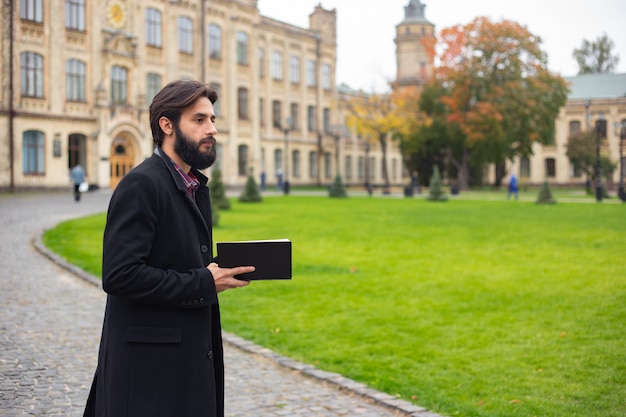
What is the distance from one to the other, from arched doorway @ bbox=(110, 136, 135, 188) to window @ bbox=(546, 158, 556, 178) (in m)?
49.4

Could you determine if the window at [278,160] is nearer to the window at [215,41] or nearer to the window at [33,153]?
the window at [215,41]

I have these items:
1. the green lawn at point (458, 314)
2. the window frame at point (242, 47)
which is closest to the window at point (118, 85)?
the window frame at point (242, 47)

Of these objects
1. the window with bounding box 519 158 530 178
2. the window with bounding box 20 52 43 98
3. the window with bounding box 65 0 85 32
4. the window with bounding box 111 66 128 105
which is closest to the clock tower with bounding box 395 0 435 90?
the window with bounding box 519 158 530 178

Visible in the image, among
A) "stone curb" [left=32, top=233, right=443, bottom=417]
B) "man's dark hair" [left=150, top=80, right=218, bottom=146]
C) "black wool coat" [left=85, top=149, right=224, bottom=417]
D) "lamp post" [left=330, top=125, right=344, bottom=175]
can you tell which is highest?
"lamp post" [left=330, top=125, right=344, bottom=175]

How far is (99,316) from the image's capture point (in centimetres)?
960

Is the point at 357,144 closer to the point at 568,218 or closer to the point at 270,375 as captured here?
the point at 568,218

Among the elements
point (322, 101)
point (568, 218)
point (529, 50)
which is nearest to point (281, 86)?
point (322, 101)

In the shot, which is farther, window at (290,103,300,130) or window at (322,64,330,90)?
window at (322,64,330,90)

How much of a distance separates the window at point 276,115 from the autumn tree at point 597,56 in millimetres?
45175

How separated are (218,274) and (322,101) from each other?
59.4 meters

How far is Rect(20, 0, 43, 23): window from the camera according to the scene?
38562mm

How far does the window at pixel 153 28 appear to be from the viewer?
150 feet

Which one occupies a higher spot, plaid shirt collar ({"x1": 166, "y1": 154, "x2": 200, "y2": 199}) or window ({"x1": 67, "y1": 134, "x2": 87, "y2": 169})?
window ({"x1": 67, "y1": 134, "x2": 87, "y2": 169})

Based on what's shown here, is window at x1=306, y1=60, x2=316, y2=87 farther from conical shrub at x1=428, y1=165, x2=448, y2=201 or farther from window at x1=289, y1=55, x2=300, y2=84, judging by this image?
conical shrub at x1=428, y1=165, x2=448, y2=201
